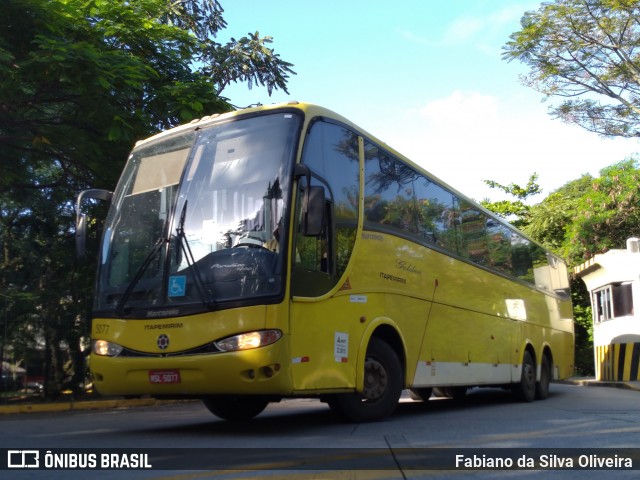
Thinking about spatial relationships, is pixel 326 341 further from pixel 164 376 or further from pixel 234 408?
pixel 234 408

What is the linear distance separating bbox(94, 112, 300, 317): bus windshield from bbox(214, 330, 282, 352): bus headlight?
0.33 meters

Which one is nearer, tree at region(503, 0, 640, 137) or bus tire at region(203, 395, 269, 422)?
bus tire at region(203, 395, 269, 422)

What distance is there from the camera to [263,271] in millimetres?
6523

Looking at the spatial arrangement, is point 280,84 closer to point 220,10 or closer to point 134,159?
point 220,10

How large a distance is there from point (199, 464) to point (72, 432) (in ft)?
11.0

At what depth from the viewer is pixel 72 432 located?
25.8ft

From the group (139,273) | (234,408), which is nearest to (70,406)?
(234,408)

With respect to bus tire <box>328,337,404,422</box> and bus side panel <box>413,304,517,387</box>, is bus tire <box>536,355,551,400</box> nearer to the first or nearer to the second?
bus side panel <box>413,304,517,387</box>

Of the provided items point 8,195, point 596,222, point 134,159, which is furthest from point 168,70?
point 596,222

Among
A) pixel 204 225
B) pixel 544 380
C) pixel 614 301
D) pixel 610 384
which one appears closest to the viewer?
pixel 204 225

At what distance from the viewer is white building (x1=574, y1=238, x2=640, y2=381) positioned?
20938 millimetres

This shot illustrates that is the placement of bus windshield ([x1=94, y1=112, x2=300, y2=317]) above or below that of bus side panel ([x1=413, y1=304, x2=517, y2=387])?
Result: above

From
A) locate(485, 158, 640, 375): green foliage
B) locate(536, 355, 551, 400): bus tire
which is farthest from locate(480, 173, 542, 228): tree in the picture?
locate(536, 355, 551, 400): bus tire

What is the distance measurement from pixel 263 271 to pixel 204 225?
2.88 feet
